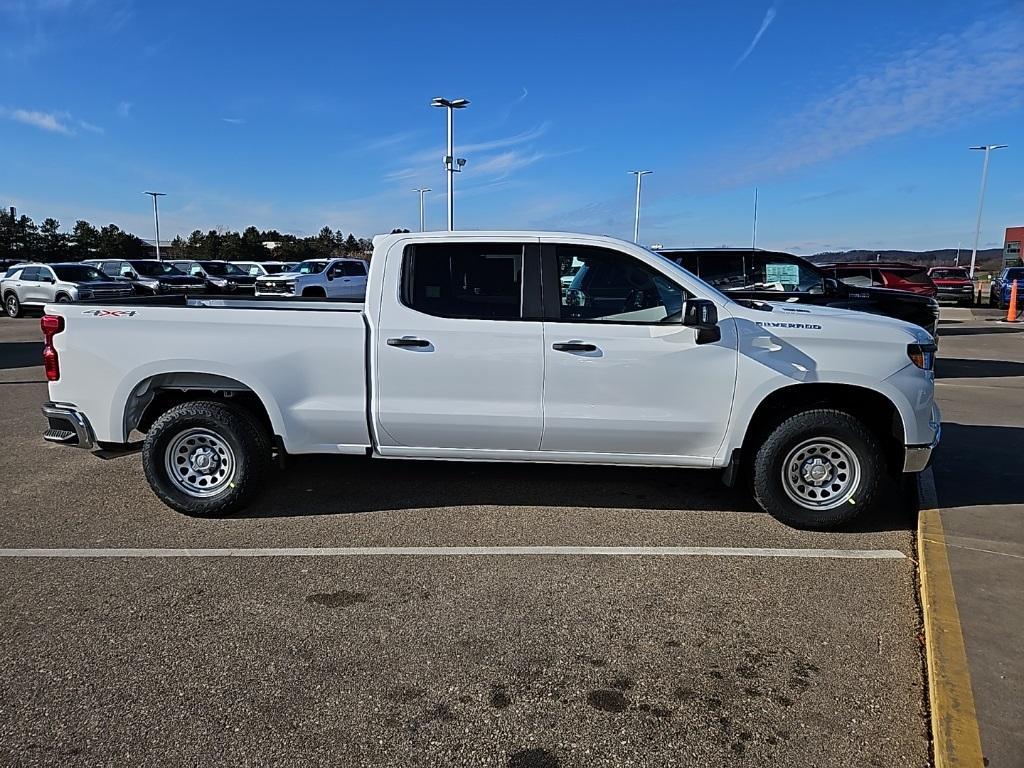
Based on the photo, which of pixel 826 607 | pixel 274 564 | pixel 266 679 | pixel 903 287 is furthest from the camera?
pixel 903 287

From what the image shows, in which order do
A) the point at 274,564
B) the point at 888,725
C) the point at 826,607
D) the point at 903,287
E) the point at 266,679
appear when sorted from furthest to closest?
the point at 903,287 → the point at 274,564 → the point at 826,607 → the point at 266,679 → the point at 888,725

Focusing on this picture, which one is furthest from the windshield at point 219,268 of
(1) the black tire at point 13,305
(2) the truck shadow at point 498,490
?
(2) the truck shadow at point 498,490

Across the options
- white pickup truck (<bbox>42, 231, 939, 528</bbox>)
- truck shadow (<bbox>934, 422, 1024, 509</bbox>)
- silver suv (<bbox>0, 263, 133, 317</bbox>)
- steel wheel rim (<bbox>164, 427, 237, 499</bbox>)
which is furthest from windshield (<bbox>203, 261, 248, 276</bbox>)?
truck shadow (<bbox>934, 422, 1024, 509</bbox>)

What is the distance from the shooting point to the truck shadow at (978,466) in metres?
5.37

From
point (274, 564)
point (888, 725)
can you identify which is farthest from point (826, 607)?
point (274, 564)

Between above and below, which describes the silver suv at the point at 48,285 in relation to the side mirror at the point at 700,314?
below

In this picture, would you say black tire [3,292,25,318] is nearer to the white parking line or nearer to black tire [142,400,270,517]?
black tire [142,400,270,517]

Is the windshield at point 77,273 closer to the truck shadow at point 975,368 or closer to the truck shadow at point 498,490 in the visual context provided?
the truck shadow at point 498,490

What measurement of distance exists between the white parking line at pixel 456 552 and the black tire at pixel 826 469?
34 cm

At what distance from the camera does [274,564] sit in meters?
4.32

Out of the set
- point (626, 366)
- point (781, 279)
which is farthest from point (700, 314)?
point (781, 279)

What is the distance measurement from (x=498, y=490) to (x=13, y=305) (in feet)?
76.1

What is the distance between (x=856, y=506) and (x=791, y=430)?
66cm

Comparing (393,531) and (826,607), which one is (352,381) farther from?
(826,607)
